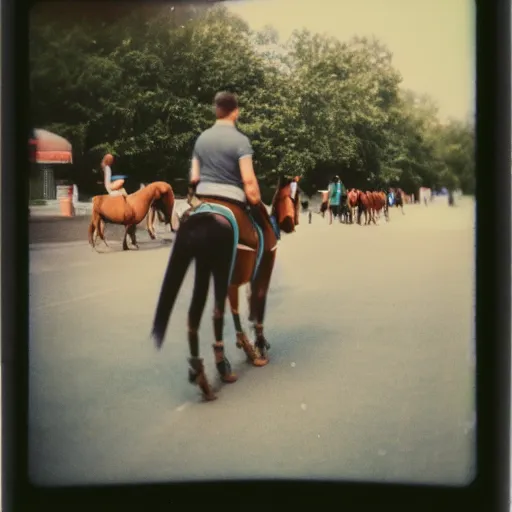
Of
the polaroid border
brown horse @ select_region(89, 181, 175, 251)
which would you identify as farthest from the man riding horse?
the polaroid border

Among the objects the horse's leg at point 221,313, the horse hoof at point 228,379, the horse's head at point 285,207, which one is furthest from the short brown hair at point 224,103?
the horse hoof at point 228,379

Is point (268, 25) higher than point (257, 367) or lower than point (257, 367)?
higher

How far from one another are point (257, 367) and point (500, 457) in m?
0.93

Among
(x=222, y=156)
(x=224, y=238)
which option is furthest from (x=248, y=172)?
(x=224, y=238)

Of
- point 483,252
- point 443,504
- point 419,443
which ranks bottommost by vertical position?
point 443,504

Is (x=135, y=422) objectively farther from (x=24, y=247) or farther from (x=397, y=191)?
(x=397, y=191)

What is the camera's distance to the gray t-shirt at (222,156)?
2.92 meters

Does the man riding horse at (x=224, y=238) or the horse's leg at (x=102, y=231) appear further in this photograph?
the horse's leg at (x=102, y=231)

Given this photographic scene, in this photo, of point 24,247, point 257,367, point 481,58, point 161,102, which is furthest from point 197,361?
point 481,58

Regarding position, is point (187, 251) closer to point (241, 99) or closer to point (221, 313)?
point (221, 313)

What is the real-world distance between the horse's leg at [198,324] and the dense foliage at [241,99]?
356 millimetres

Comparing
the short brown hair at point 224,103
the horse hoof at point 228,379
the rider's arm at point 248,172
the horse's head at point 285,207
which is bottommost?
the horse hoof at point 228,379

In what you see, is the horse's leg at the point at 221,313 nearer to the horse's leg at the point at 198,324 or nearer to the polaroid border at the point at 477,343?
the horse's leg at the point at 198,324

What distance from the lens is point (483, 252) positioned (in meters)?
3.00
